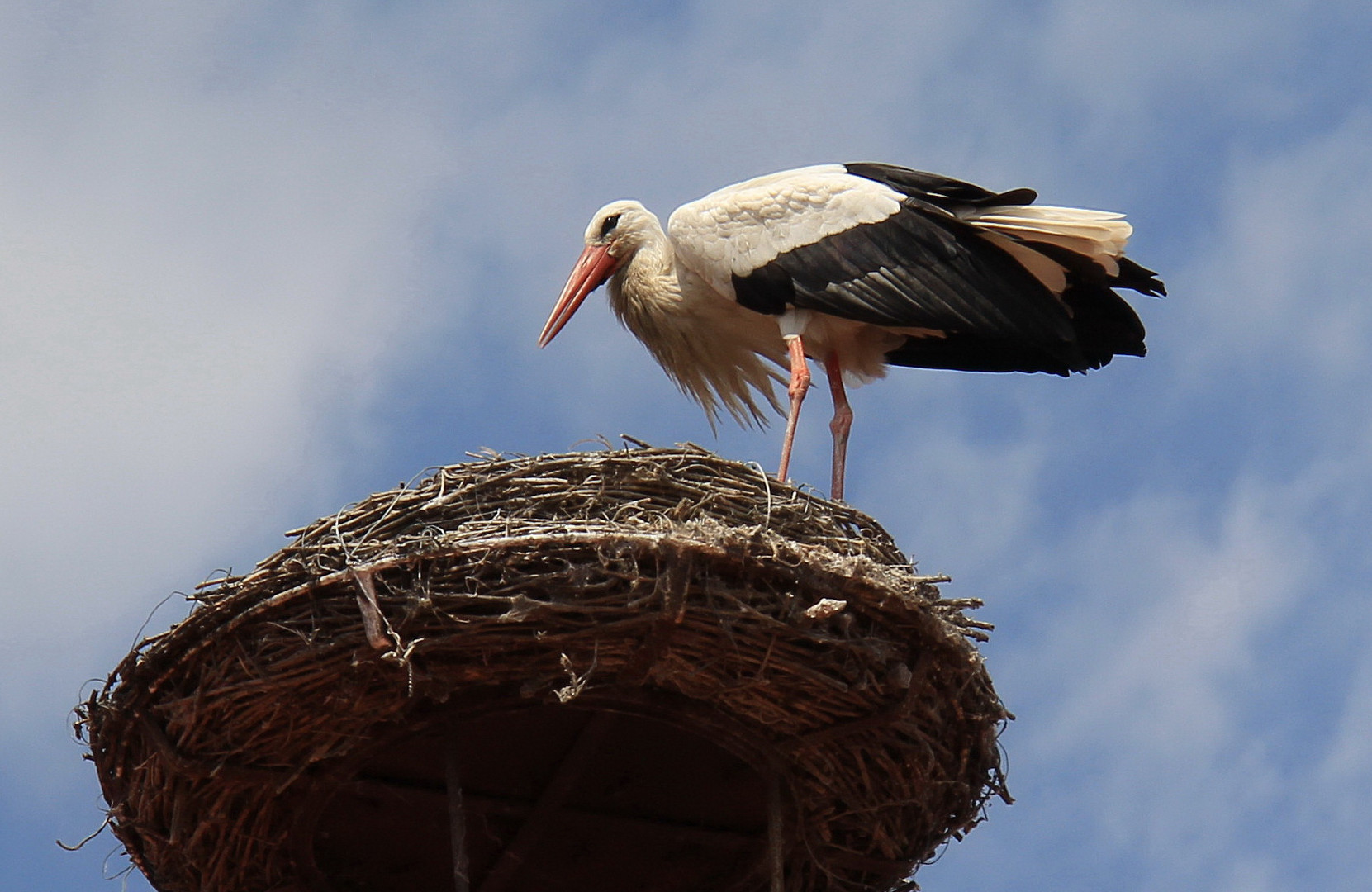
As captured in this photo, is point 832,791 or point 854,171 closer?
point 832,791

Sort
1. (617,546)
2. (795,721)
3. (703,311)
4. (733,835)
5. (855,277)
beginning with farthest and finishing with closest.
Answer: (703,311) < (855,277) < (733,835) < (795,721) < (617,546)

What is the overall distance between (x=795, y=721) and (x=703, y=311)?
271 centimetres

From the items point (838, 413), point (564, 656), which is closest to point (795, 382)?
point (838, 413)

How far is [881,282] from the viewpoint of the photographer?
8.26m

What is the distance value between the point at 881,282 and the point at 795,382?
64cm

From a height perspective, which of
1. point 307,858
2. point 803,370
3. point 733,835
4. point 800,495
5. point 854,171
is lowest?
point 307,858

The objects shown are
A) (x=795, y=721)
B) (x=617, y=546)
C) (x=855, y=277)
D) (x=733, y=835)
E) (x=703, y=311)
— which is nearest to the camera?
(x=617, y=546)

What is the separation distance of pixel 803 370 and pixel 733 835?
2.25 metres

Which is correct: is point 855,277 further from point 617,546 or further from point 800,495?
point 617,546

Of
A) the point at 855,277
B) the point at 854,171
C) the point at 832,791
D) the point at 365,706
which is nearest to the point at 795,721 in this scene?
the point at 832,791

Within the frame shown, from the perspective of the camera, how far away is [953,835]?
696 cm

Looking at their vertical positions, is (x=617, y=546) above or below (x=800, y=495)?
below

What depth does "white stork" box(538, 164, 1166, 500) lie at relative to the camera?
8.20 m

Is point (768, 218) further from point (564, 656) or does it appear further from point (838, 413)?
point (564, 656)
